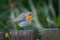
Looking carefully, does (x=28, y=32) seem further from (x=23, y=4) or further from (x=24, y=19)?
(x=23, y=4)

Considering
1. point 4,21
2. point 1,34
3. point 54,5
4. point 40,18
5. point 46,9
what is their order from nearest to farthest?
point 4,21
point 1,34
point 40,18
point 46,9
point 54,5

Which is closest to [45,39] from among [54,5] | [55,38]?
[55,38]

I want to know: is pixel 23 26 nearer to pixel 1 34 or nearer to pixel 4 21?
pixel 1 34

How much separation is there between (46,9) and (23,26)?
121cm

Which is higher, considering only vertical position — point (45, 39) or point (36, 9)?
point (36, 9)

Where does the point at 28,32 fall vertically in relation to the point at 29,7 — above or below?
below

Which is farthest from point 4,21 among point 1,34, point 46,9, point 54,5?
point 54,5

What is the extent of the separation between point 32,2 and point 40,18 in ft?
1.59

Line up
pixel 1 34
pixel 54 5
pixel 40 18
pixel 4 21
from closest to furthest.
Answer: pixel 4 21 → pixel 1 34 → pixel 40 18 → pixel 54 5

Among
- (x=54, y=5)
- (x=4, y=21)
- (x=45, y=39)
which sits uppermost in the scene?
(x=54, y=5)

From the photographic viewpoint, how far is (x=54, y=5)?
2799mm

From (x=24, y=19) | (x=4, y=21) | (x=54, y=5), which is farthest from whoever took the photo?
(x=54, y=5)

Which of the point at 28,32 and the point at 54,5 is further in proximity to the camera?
the point at 54,5

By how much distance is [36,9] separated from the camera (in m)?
2.62
